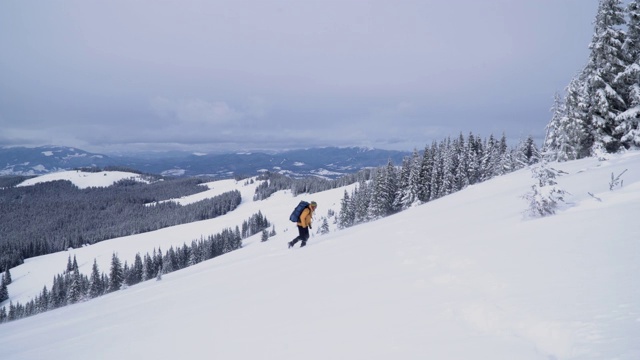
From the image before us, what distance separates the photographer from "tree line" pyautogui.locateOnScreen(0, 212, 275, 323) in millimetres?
64062

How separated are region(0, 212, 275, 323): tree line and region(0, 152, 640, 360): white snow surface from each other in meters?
58.4

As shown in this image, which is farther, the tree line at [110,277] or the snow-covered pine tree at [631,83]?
the tree line at [110,277]

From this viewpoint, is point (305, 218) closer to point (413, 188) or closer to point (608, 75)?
point (608, 75)

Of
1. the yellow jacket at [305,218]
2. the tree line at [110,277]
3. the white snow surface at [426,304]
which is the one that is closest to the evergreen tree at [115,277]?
the tree line at [110,277]

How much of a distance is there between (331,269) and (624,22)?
24735 millimetres

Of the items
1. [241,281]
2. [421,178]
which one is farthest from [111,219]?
[241,281]

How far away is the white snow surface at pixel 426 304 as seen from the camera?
9.58 ft

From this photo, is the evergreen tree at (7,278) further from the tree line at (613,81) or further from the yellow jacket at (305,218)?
the tree line at (613,81)

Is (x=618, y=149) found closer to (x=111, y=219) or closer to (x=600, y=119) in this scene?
(x=600, y=119)

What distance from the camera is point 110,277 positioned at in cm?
6750

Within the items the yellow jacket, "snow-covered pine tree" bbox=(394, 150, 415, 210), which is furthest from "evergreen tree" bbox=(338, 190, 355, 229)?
the yellow jacket

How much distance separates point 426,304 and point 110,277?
82430 mm

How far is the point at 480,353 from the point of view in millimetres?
2766

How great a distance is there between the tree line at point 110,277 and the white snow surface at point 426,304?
192 feet
